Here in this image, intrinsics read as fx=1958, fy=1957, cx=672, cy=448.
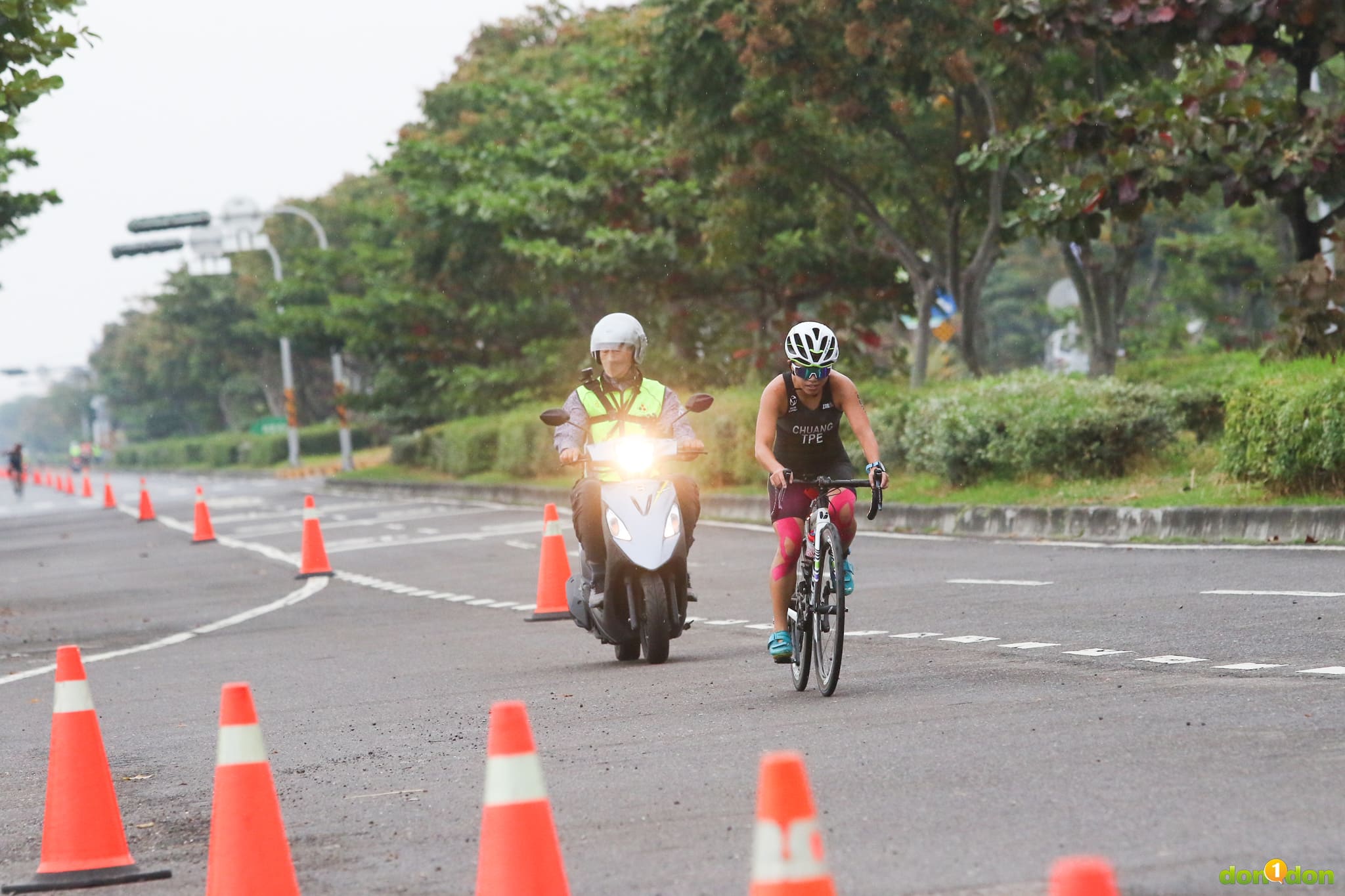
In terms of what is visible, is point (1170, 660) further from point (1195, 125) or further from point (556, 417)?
point (1195, 125)

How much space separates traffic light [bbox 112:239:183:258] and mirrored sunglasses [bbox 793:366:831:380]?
148 feet

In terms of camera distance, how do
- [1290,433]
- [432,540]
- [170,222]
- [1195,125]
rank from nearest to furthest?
[1290,433]
[1195,125]
[432,540]
[170,222]

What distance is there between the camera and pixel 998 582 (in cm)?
1408

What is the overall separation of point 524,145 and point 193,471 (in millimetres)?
57914

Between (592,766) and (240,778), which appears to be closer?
(240,778)

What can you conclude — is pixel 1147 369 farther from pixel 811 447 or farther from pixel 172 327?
pixel 172 327

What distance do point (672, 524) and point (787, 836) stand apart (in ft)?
22.9

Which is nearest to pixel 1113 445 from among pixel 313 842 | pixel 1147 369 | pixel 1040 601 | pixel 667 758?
pixel 1147 369

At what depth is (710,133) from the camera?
27625 millimetres

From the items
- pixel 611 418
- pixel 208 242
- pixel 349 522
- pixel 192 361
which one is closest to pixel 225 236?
pixel 208 242

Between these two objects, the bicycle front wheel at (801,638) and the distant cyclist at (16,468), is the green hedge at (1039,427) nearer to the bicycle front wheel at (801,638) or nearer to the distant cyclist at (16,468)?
the bicycle front wheel at (801,638)

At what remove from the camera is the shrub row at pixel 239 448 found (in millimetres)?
79062

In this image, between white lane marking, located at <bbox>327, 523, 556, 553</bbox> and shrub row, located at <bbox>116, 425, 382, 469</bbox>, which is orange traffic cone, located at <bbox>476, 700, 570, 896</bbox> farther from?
shrub row, located at <bbox>116, 425, 382, 469</bbox>

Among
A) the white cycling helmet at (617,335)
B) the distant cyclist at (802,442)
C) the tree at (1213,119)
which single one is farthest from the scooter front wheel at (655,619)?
the tree at (1213,119)
